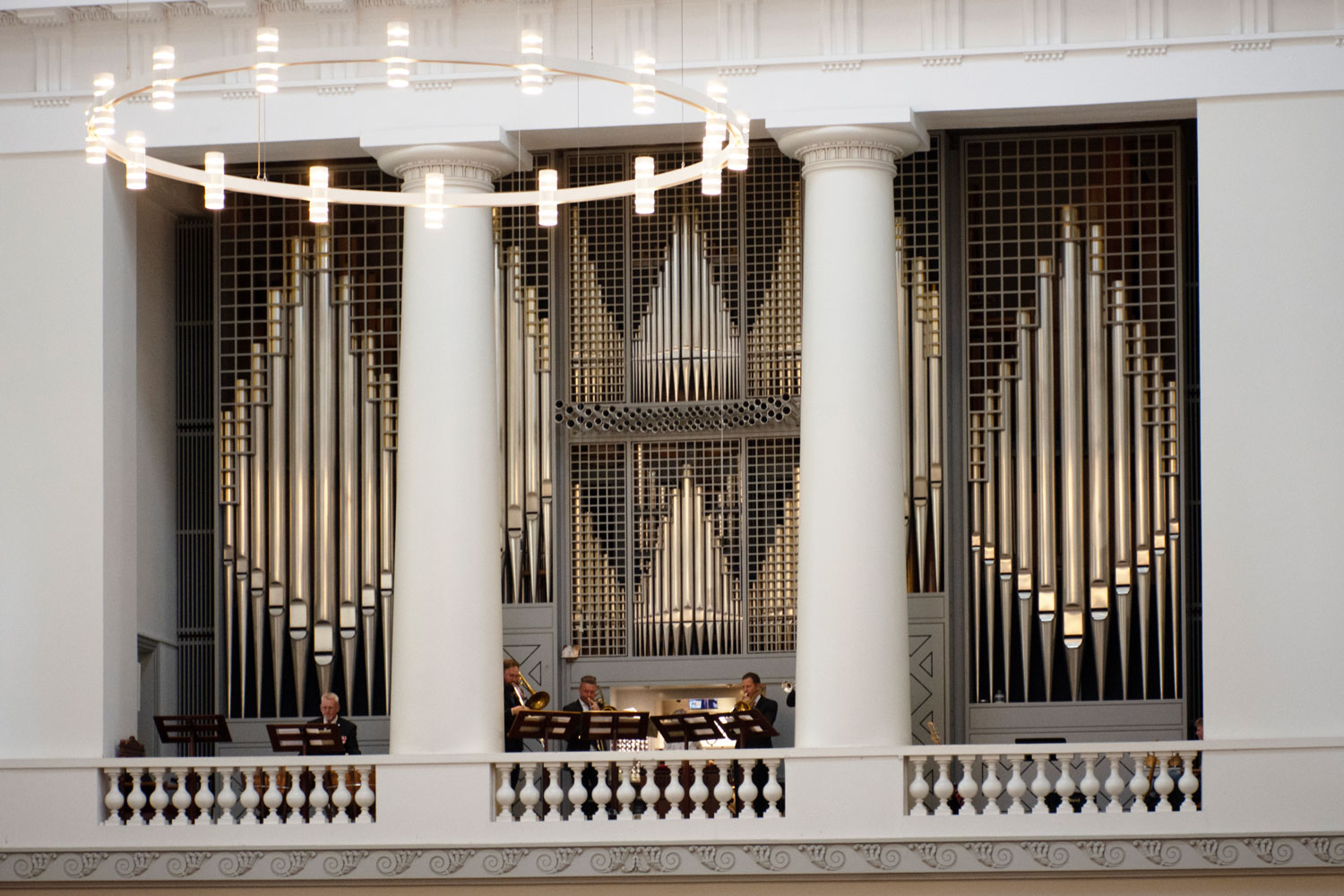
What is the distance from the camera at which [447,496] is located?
57.4 feet

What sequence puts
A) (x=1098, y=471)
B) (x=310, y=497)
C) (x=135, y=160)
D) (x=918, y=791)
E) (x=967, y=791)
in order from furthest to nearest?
1. (x=310, y=497)
2. (x=1098, y=471)
3. (x=918, y=791)
4. (x=967, y=791)
5. (x=135, y=160)

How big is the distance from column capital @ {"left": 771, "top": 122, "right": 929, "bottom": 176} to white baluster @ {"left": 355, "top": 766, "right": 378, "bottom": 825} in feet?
18.7

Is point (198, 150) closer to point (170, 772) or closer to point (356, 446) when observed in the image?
point (356, 446)

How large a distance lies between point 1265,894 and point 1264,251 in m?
4.64

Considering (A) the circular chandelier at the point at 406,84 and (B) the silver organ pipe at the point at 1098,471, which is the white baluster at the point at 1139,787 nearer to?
(B) the silver organ pipe at the point at 1098,471

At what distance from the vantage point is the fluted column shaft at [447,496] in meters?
17.4

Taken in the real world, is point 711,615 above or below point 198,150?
below

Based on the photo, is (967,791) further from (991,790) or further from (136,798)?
(136,798)

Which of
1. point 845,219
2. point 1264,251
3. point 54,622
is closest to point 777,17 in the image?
point 845,219

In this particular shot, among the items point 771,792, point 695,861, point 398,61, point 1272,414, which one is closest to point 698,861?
point 695,861

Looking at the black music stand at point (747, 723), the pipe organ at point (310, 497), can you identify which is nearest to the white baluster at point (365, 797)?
the pipe organ at point (310, 497)

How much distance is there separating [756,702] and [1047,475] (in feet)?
9.85

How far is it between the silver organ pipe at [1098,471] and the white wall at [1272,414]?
1749 millimetres

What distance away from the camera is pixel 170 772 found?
702 inches
